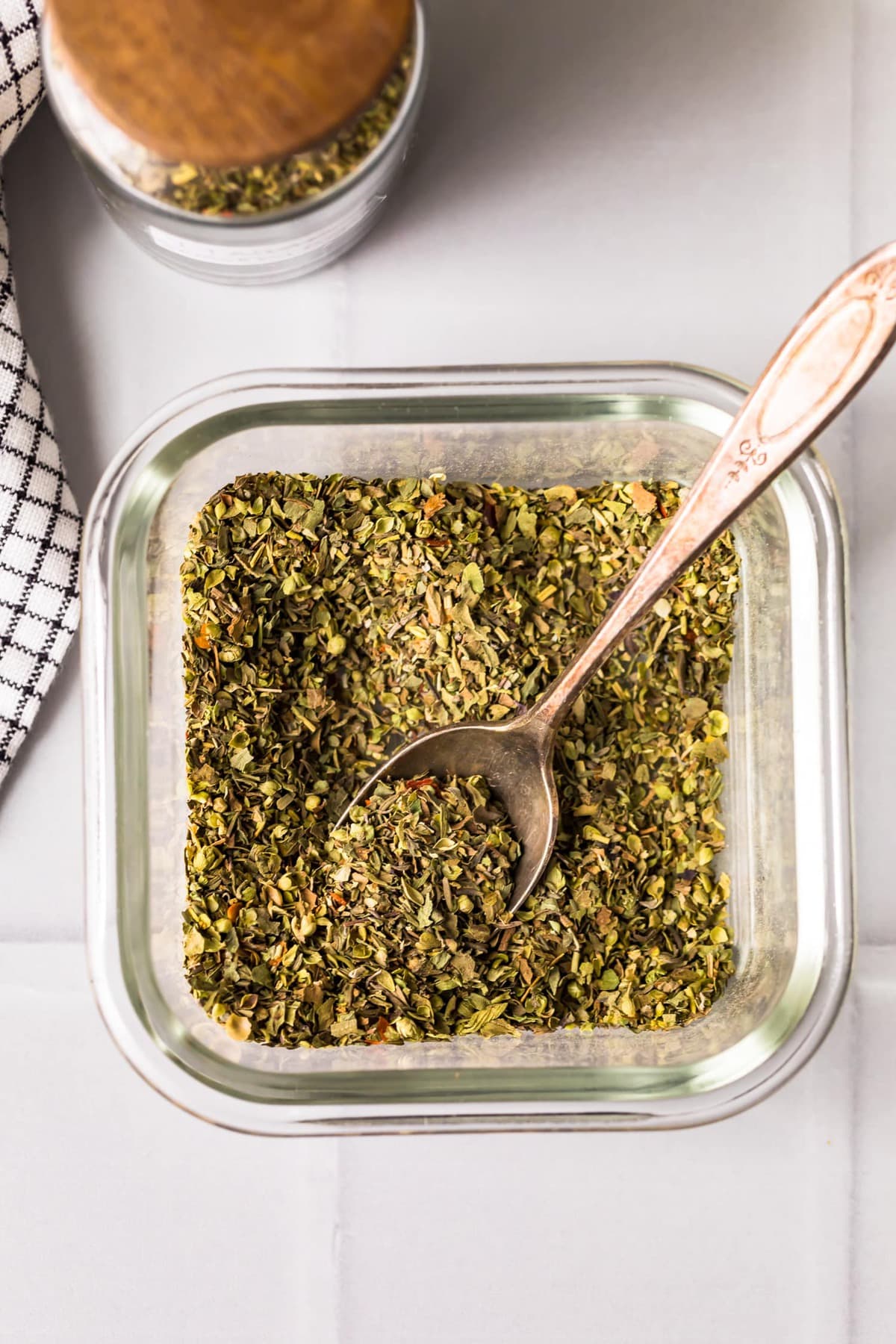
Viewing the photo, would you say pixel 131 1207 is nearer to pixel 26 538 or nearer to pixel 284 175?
pixel 26 538

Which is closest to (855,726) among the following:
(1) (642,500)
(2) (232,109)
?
(1) (642,500)

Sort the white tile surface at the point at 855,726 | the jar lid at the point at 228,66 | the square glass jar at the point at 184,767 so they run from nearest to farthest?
the jar lid at the point at 228,66 → the square glass jar at the point at 184,767 → the white tile surface at the point at 855,726

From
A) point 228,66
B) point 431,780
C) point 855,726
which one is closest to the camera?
point 228,66

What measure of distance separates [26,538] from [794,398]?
0.59 meters

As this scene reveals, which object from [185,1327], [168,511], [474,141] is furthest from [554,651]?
[185,1327]

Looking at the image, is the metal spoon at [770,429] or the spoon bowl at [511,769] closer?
the metal spoon at [770,429]

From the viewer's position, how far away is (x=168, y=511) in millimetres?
788

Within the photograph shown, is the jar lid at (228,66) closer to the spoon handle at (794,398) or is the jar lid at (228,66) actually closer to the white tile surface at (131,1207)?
the spoon handle at (794,398)

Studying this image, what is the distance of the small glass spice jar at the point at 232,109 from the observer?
A: 620mm

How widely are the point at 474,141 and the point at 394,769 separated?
0.52 meters

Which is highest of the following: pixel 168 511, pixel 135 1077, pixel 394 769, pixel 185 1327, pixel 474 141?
pixel 474 141

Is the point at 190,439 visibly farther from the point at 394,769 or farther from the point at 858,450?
the point at 858,450

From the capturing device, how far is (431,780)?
79 cm

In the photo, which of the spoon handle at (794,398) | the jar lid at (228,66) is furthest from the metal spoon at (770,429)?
the jar lid at (228,66)
